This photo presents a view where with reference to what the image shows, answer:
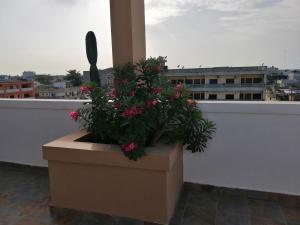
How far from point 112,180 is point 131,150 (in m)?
0.38

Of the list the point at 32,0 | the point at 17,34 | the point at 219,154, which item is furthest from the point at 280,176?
the point at 17,34

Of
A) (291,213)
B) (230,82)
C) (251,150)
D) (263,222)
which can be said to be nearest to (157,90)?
(230,82)

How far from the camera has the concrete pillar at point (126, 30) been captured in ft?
8.56

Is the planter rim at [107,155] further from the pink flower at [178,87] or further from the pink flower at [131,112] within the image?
the pink flower at [178,87]

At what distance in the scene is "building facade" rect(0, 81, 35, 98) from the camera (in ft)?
14.2

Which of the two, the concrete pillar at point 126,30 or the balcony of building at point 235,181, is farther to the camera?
the concrete pillar at point 126,30

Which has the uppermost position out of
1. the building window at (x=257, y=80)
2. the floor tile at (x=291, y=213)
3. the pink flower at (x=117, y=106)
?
the building window at (x=257, y=80)

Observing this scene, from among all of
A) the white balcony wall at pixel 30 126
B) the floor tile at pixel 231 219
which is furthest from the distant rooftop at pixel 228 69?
the floor tile at pixel 231 219

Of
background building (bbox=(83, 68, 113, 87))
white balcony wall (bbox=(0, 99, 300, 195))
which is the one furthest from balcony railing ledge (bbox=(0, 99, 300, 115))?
background building (bbox=(83, 68, 113, 87))

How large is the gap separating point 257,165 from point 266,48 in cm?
147

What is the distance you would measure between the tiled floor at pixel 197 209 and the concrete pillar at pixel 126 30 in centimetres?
155

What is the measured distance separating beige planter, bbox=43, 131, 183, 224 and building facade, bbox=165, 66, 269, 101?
3.03ft

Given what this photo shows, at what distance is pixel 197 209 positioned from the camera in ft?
7.63

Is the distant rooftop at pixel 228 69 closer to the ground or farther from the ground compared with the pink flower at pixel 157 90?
farther from the ground
